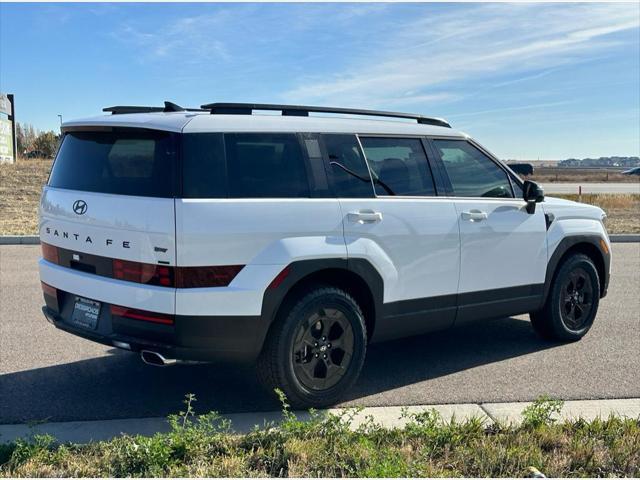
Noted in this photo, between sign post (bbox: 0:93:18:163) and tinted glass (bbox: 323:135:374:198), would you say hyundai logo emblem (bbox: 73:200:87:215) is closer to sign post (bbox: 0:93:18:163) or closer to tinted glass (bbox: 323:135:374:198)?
tinted glass (bbox: 323:135:374:198)

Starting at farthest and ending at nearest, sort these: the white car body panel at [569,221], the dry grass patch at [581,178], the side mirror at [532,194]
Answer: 1. the dry grass patch at [581,178]
2. the white car body panel at [569,221]
3. the side mirror at [532,194]

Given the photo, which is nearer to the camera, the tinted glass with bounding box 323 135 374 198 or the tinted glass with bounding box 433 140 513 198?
the tinted glass with bounding box 323 135 374 198

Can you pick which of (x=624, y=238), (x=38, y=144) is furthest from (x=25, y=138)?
(x=624, y=238)

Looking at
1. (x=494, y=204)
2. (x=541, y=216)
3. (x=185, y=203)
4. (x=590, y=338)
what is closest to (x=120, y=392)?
(x=185, y=203)

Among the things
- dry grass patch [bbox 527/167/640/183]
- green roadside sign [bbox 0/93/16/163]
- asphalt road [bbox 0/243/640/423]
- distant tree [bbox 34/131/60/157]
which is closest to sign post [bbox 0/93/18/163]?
green roadside sign [bbox 0/93/16/163]

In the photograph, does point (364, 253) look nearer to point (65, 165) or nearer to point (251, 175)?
point (251, 175)

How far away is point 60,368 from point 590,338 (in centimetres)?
497

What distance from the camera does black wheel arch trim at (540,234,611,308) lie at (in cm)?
582

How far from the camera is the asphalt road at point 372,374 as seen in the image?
4496mm

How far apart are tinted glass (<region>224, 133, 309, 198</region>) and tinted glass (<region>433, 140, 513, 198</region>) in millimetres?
1460

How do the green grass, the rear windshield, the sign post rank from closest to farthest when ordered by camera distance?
the green grass
the rear windshield
the sign post

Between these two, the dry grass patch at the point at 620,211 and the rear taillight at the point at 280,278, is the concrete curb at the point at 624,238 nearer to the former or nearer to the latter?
the dry grass patch at the point at 620,211

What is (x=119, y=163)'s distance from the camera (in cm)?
420

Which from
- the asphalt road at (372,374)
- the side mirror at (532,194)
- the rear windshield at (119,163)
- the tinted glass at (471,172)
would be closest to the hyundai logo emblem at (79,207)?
the rear windshield at (119,163)
